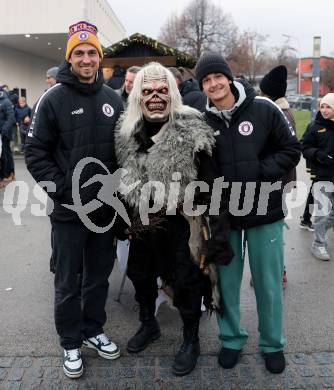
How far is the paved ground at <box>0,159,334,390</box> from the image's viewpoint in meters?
2.90

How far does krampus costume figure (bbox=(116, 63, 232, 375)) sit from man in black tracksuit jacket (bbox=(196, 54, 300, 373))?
0.13 meters

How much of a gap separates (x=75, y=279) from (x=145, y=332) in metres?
0.75

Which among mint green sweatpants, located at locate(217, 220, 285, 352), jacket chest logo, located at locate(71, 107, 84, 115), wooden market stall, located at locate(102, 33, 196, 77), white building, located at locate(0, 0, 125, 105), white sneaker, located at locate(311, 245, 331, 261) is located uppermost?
white building, located at locate(0, 0, 125, 105)

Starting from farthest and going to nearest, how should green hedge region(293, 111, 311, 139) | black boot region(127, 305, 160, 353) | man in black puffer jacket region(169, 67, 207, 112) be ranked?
1. green hedge region(293, 111, 311, 139)
2. man in black puffer jacket region(169, 67, 207, 112)
3. black boot region(127, 305, 160, 353)

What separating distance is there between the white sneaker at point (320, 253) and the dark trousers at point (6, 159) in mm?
6560

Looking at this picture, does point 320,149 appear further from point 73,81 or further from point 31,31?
point 31,31

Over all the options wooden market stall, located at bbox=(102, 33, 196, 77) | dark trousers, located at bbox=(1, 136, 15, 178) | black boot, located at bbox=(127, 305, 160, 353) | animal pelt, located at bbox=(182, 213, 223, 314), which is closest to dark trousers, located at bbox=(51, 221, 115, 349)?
black boot, located at bbox=(127, 305, 160, 353)

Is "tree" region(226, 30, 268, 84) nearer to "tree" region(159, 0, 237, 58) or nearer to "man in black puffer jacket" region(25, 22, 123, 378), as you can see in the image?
"tree" region(159, 0, 237, 58)

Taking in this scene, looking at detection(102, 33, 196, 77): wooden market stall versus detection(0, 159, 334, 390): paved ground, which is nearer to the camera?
detection(0, 159, 334, 390): paved ground

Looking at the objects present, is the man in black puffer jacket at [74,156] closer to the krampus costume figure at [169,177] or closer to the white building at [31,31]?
the krampus costume figure at [169,177]

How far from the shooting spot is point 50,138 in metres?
2.79

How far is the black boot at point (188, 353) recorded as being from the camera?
2994 mm

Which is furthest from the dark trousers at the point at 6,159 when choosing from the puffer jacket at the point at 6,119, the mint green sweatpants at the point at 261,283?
the mint green sweatpants at the point at 261,283

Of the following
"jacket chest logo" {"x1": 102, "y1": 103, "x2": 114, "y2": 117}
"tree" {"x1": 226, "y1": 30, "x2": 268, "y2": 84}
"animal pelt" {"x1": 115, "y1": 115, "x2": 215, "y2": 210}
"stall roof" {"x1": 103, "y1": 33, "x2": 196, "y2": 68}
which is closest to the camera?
"animal pelt" {"x1": 115, "y1": 115, "x2": 215, "y2": 210}
